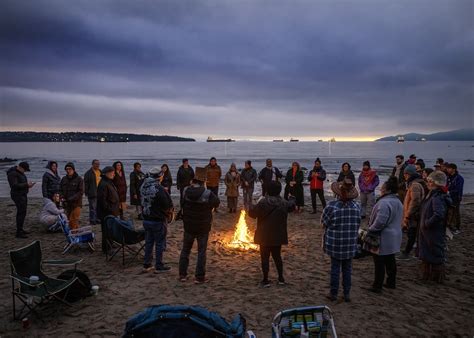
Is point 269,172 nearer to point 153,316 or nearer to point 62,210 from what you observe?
point 62,210

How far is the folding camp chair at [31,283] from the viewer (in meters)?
4.88

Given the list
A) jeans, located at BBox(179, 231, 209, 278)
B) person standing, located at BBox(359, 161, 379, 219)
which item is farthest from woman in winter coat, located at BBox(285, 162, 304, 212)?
jeans, located at BBox(179, 231, 209, 278)

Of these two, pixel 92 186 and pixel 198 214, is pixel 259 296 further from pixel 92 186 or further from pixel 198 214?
pixel 92 186

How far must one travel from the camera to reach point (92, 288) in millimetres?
5742

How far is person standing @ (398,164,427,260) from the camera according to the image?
7.27 metres

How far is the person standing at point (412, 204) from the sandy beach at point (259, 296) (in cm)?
70

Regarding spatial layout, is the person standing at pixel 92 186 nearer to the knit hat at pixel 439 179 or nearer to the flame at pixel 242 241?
the flame at pixel 242 241

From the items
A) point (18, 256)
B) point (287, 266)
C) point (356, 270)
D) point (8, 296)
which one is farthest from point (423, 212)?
point (8, 296)

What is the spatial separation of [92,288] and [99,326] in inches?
44.1

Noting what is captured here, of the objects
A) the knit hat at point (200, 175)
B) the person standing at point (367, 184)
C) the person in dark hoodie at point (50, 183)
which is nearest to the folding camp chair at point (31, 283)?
the knit hat at point (200, 175)

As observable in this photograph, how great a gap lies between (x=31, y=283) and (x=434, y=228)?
6.64 metres

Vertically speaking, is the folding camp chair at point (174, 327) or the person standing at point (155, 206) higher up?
the person standing at point (155, 206)

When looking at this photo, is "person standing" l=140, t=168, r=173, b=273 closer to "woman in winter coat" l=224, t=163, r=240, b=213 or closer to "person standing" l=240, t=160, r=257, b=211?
"woman in winter coat" l=224, t=163, r=240, b=213

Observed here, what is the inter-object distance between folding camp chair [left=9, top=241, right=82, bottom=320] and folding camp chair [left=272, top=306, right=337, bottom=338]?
10.9 feet
